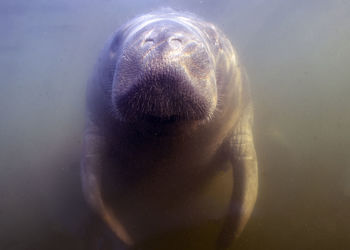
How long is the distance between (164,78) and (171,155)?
156cm

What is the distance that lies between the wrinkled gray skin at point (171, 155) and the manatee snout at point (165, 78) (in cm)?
3

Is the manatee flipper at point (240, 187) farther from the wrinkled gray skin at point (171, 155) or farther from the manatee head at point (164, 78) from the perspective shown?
the manatee head at point (164, 78)

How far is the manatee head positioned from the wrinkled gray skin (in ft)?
0.09

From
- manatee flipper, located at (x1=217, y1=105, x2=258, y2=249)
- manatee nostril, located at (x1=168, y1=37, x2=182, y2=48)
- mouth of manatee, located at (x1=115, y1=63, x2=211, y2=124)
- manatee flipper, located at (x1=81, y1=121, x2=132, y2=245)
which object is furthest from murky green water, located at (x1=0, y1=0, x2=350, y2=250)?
manatee nostril, located at (x1=168, y1=37, x2=182, y2=48)

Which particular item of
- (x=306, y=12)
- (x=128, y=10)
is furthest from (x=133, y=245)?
(x=306, y=12)

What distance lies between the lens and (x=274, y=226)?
4.69 metres

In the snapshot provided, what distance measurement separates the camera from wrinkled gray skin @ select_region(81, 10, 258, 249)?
301 centimetres

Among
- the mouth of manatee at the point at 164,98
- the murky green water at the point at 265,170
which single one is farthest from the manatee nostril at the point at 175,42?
the murky green water at the point at 265,170

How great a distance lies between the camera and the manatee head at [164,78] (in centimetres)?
224

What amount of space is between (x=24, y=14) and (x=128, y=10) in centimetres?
666

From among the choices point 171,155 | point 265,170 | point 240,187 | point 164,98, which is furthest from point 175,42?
point 265,170

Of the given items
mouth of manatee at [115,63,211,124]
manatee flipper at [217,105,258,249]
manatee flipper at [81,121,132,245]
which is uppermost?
mouth of manatee at [115,63,211,124]

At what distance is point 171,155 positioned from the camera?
358cm

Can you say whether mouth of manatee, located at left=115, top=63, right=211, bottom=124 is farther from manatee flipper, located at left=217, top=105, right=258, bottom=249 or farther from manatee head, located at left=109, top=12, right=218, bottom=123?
manatee flipper, located at left=217, top=105, right=258, bottom=249
